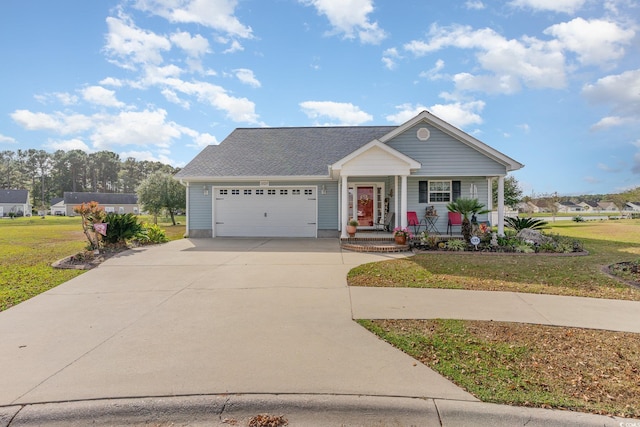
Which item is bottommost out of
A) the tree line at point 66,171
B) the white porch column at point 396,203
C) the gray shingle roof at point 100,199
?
the white porch column at point 396,203

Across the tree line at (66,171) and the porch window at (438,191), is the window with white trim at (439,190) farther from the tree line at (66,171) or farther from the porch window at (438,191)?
the tree line at (66,171)

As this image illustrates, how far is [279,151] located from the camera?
647 inches

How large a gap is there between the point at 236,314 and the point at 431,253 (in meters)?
7.41

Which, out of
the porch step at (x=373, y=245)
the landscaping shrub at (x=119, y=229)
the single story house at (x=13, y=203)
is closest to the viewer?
the landscaping shrub at (x=119, y=229)

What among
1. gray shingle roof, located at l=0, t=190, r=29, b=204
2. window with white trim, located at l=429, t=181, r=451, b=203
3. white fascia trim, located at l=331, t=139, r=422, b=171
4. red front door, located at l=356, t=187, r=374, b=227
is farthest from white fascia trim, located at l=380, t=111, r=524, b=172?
gray shingle roof, located at l=0, t=190, r=29, b=204

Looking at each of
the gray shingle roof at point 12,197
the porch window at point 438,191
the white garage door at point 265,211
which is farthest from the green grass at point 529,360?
the gray shingle roof at point 12,197

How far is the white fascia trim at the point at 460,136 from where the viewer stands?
12512 millimetres

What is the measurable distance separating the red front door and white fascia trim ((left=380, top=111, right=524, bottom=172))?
2.85 meters

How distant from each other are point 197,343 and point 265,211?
11.3 m

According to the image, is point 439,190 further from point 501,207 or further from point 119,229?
point 119,229

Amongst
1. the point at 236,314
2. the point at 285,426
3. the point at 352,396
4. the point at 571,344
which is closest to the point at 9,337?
the point at 236,314

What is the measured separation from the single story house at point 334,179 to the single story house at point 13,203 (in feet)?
224

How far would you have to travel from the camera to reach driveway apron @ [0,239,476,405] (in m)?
2.92

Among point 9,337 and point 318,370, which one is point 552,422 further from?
point 9,337
